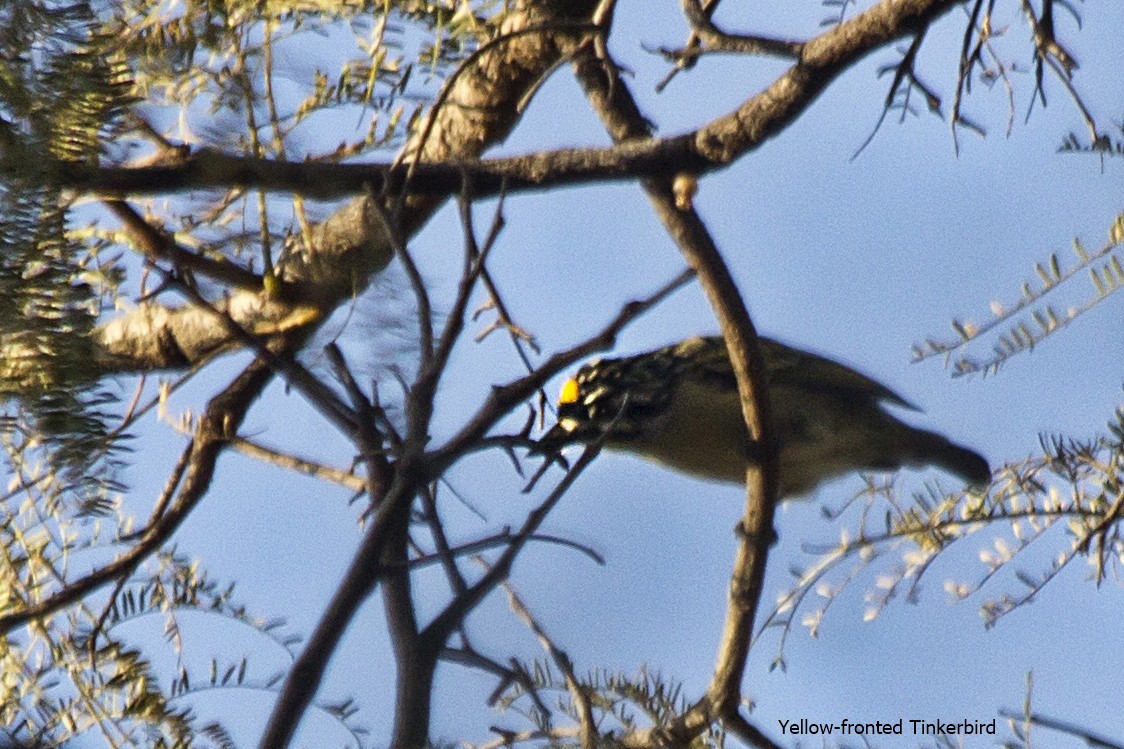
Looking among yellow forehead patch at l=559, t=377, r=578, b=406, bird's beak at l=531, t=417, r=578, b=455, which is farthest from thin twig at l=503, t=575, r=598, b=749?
yellow forehead patch at l=559, t=377, r=578, b=406

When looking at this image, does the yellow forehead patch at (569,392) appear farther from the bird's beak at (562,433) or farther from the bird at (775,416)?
the bird's beak at (562,433)

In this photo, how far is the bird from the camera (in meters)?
3.20

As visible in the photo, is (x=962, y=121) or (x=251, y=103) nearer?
(x=251, y=103)

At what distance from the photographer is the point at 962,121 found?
2.14 meters

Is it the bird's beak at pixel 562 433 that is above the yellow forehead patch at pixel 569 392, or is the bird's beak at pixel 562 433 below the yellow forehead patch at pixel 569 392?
below

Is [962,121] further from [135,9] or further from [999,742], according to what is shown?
[135,9]

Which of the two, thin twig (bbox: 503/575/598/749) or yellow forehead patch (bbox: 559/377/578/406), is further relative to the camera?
yellow forehead patch (bbox: 559/377/578/406)

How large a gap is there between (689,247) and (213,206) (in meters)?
0.83

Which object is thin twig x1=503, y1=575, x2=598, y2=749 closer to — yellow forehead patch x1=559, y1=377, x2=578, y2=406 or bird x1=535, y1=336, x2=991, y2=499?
bird x1=535, y1=336, x2=991, y2=499

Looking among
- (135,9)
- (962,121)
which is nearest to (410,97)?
(135,9)

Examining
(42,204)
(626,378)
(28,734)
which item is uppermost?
(626,378)

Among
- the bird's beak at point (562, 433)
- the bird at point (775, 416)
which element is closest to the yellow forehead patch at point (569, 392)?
the bird at point (775, 416)

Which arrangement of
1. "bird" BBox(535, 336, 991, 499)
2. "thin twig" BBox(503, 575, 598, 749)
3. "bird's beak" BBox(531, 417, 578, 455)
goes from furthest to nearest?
"bird" BBox(535, 336, 991, 499)
"bird's beak" BBox(531, 417, 578, 455)
"thin twig" BBox(503, 575, 598, 749)

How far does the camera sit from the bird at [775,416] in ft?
10.5
